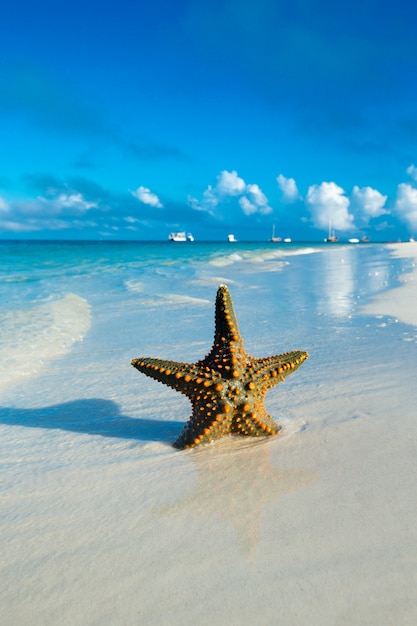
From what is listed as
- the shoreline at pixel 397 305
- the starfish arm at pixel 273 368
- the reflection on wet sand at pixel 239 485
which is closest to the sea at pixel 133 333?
the shoreline at pixel 397 305

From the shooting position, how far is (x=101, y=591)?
2.33 m

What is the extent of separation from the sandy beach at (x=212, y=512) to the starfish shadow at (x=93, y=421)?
0.08 ft

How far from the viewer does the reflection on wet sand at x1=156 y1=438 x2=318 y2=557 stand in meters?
2.84

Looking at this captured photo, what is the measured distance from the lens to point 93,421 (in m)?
4.87

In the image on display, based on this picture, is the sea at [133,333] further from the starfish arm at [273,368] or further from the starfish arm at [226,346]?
the starfish arm at [273,368]

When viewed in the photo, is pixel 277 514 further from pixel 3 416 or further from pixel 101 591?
pixel 3 416

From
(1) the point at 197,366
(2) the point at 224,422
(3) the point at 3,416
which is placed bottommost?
(3) the point at 3,416

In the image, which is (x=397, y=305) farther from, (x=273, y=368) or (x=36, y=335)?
(x=36, y=335)

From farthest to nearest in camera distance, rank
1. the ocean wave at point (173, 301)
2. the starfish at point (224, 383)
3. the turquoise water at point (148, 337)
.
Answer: the ocean wave at point (173, 301) → the turquoise water at point (148, 337) → the starfish at point (224, 383)

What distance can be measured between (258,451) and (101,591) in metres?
1.78

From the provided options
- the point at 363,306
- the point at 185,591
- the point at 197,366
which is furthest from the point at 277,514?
the point at 363,306

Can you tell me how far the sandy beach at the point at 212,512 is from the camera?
7.22 ft

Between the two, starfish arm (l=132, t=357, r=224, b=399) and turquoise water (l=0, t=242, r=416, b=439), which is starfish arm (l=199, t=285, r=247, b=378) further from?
turquoise water (l=0, t=242, r=416, b=439)

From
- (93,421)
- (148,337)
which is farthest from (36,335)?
(93,421)
